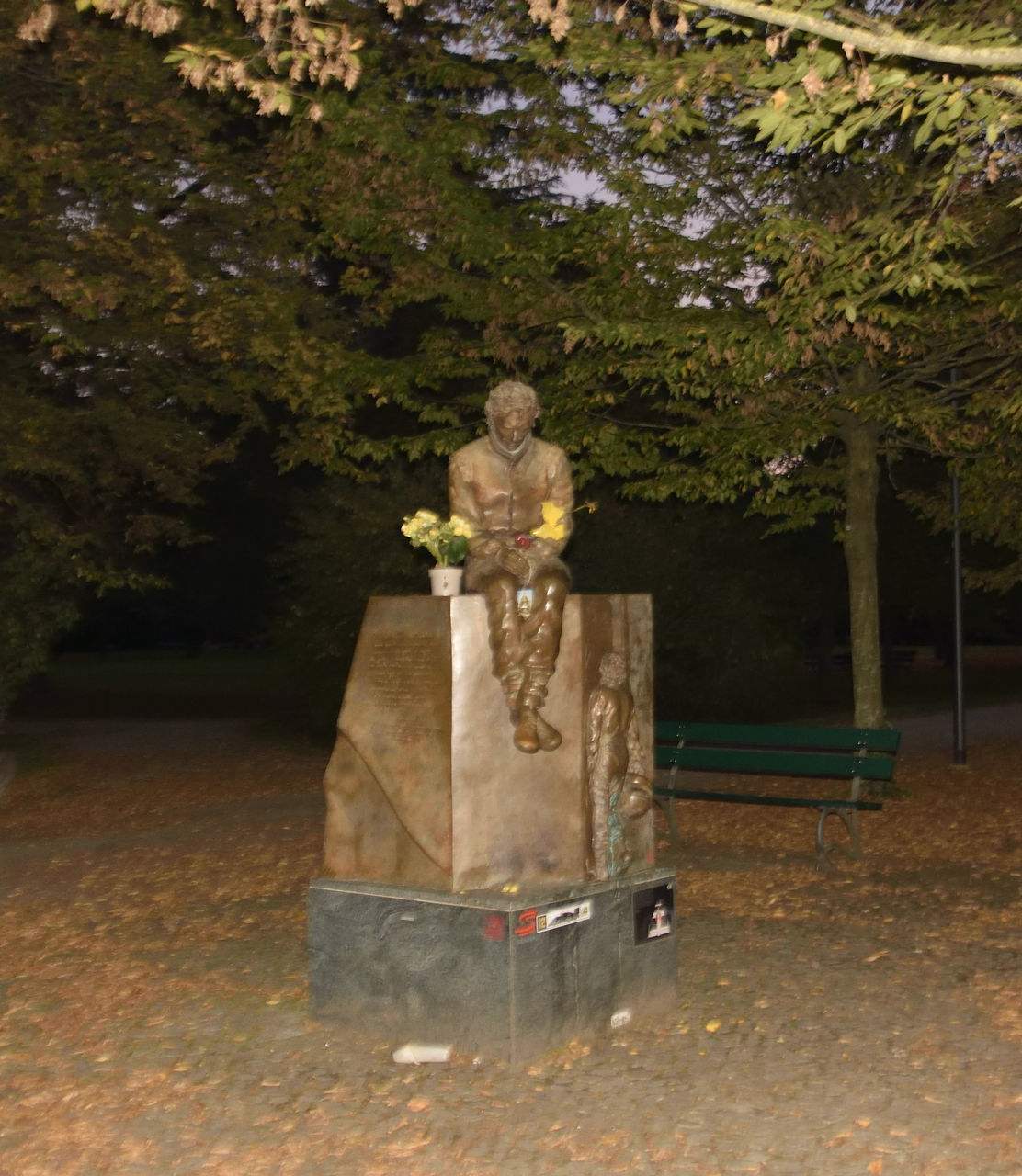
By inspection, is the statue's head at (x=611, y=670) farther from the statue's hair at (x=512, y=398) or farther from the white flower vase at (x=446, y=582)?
the statue's hair at (x=512, y=398)

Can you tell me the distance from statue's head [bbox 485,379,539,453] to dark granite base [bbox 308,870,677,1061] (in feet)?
6.66

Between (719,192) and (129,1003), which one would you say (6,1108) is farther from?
(719,192)

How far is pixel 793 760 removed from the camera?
10.3 metres

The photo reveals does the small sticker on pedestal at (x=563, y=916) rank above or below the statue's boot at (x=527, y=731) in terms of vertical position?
below

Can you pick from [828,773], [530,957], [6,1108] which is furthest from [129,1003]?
[828,773]

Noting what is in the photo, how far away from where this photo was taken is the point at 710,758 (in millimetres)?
11117

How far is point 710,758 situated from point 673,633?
958 cm

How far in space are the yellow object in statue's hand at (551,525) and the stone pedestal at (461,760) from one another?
0.33 meters

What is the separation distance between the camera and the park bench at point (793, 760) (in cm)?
980

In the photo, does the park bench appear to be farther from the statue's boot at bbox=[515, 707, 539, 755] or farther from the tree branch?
the tree branch

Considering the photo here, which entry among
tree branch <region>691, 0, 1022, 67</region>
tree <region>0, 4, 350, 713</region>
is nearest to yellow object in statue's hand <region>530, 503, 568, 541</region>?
tree branch <region>691, 0, 1022, 67</region>

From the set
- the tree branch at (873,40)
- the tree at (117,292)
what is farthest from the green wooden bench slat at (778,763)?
the tree branch at (873,40)

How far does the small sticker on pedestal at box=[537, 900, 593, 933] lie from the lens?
225 inches

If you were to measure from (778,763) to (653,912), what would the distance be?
172 inches
